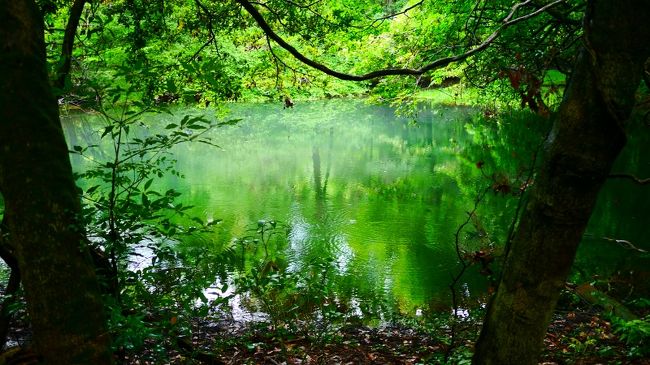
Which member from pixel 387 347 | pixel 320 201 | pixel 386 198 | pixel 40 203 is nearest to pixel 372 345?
pixel 387 347

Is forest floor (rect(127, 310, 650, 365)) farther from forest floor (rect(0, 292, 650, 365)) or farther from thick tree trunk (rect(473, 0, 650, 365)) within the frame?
thick tree trunk (rect(473, 0, 650, 365))

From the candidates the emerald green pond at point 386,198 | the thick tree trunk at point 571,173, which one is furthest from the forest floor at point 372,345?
the thick tree trunk at point 571,173

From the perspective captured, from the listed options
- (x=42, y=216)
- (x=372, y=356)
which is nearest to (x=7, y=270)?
(x=372, y=356)

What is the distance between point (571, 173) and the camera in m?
1.40

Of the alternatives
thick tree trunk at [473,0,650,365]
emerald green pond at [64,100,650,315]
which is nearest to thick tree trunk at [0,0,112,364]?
thick tree trunk at [473,0,650,365]

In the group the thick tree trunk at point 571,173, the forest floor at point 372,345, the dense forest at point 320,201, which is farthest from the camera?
the forest floor at point 372,345

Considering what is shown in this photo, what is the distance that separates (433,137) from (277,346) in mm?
18176

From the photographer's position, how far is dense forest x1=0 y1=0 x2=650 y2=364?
1502mm

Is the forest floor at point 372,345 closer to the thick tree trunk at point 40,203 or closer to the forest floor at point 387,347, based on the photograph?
the forest floor at point 387,347

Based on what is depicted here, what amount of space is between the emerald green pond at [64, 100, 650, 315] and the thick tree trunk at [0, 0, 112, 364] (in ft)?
6.09

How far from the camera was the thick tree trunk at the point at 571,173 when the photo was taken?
1350mm

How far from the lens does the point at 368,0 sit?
33.9ft

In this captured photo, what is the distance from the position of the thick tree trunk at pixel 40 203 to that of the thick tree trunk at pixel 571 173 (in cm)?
140

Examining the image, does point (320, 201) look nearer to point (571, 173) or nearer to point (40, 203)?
point (40, 203)
